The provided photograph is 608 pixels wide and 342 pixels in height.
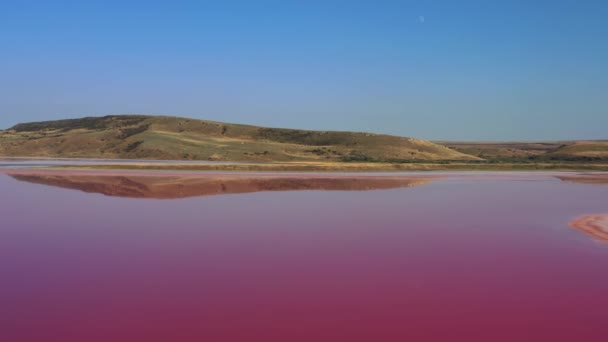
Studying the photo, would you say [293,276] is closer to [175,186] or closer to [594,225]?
[594,225]

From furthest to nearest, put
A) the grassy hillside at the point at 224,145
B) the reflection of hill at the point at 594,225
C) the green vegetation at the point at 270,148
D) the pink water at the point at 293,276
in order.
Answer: the grassy hillside at the point at 224,145 < the green vegetation at the point at 270,148 < the reflection of hill at the point at 594,225 < the pink water at the point at 293,276

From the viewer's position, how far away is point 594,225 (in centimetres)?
1858

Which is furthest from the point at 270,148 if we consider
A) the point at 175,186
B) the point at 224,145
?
the point at 175,186

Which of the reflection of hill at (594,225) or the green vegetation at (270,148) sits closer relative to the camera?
the reflection of hill at (594,225)

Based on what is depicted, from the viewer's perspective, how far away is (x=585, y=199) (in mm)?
27797

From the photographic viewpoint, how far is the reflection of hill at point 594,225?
16812mm

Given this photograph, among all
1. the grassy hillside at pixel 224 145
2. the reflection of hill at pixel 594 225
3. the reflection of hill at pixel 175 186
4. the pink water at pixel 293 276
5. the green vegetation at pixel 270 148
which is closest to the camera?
the pink water at pixel 293 276

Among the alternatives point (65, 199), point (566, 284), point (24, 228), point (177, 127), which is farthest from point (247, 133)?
point (566, 284)

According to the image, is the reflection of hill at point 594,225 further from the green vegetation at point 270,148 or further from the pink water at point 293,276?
the green vegetation at point 270,148

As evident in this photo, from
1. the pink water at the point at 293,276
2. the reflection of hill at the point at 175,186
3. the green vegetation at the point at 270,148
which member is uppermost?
the green vegetation at the point at 270,148

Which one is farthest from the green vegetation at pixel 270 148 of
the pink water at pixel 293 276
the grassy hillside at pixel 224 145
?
the pink water at pixel 293 276

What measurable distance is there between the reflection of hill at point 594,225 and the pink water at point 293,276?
49 cm

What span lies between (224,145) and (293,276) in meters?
74.0

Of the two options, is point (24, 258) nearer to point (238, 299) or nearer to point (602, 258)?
point (238, 299)
